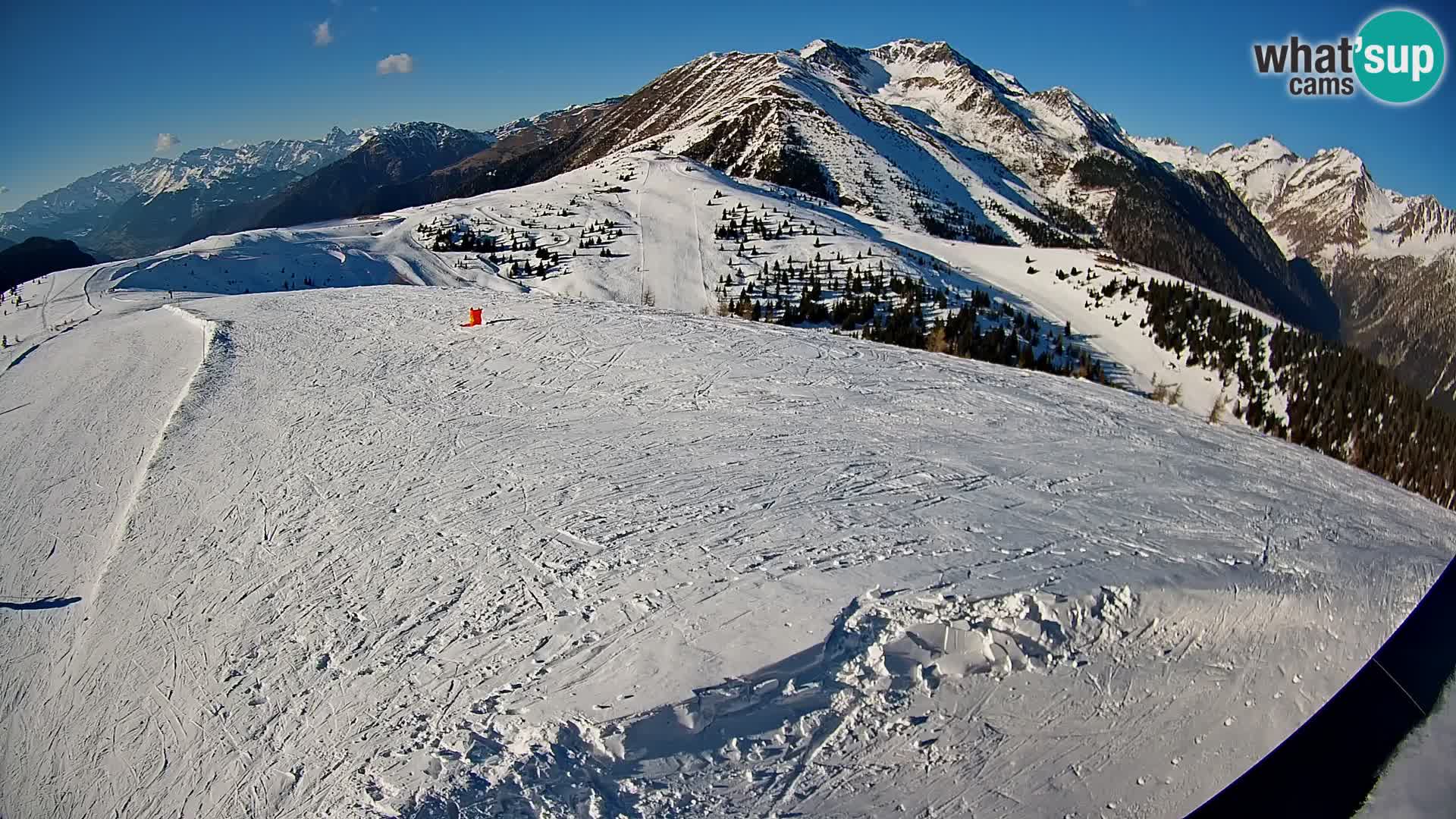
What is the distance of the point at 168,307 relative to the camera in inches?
731

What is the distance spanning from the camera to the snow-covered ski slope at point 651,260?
90.6 feet

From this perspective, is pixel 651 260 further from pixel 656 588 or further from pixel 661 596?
pixel 661 596

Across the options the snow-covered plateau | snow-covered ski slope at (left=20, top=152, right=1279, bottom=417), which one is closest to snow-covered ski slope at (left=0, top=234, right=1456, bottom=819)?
the snow-covered plateau

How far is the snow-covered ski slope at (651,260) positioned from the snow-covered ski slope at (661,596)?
18.0 m

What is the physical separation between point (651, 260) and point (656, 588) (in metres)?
32.0

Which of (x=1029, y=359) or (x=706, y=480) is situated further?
(x=1029, y=359)

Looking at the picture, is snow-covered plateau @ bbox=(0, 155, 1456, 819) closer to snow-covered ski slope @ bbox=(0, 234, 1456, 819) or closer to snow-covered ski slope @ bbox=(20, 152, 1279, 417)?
snow-covered ski slope @ bbox=(0, 234, 1456, 819)

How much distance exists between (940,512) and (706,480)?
308 centimetres

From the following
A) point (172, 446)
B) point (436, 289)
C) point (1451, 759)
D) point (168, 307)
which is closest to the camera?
point (1451, 759)

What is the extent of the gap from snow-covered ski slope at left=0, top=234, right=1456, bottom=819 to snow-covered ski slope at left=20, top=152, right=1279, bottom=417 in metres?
18.0

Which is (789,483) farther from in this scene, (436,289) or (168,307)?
(168,307)

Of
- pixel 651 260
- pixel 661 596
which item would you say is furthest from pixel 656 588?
pixel 651 260

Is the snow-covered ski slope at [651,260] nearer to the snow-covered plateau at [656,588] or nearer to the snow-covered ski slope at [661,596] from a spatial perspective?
the snow-covered plateau at [656,588]

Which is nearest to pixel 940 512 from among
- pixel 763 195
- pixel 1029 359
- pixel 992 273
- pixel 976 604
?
pixel 976 604
